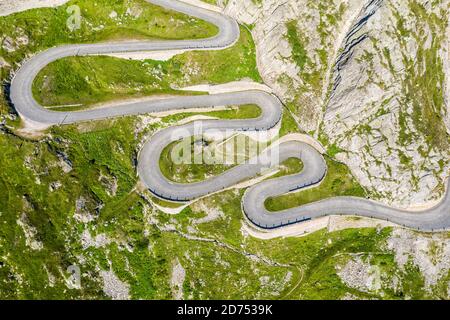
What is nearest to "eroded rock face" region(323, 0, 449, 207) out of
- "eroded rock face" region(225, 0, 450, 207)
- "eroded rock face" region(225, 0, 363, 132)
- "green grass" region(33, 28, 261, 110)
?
"eroded rock face" region(225, 0, 450, 207)

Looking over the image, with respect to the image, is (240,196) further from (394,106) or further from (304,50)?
(394,106)

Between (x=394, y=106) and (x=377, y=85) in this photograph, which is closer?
(x=394, y=106)

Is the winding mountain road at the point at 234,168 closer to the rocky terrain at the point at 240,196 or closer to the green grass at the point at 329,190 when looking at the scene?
the green grass at the point at 329,190

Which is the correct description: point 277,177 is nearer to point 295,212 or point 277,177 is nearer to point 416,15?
point 295,212

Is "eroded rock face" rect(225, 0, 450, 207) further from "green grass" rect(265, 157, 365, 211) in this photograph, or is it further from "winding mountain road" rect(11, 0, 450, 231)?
"winding mountain road" rect(11, 0, 450, 231)

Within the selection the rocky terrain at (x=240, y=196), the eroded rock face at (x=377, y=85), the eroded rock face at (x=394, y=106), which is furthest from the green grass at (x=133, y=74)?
the eroded rock face at (x=394, y=106)

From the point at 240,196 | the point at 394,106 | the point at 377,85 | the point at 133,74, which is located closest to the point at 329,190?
the point at 240,196
